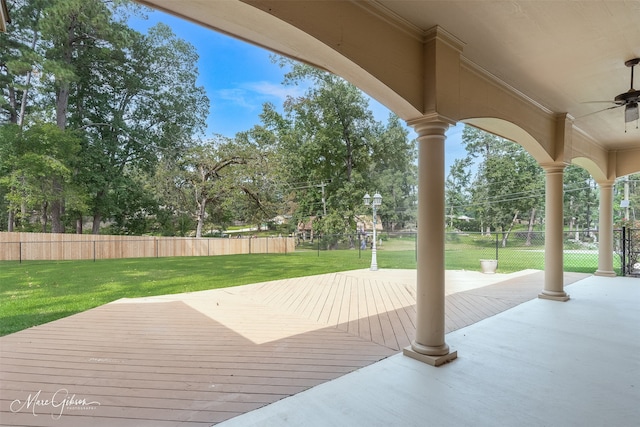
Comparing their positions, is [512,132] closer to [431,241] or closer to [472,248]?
[431,241]

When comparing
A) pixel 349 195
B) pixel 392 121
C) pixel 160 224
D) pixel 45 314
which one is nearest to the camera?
pixel 45 314

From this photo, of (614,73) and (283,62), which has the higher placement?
(283,62)

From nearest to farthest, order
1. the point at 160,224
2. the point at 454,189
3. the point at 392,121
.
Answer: the point at 160,224
the point at 392,121
the point at 454,189

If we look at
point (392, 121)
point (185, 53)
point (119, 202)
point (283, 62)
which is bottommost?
point (119, 202)

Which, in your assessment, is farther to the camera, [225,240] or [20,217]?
[225,240]

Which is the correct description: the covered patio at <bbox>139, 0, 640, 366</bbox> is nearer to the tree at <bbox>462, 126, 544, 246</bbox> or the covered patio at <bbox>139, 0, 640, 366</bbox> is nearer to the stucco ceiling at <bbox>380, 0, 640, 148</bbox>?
the stucco ceiling at <bbox>380, 0, 640, 148</bbox>

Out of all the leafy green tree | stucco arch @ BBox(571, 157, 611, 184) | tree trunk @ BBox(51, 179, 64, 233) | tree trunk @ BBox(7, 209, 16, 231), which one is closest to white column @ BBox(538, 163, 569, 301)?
stucco arch @ BBox(571, 157, 611, 184)

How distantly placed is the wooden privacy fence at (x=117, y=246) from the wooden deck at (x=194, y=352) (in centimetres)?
658

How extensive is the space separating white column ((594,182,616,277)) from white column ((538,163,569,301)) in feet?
9.75

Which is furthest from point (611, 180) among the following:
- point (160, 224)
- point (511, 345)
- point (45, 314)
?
point (160, 224)

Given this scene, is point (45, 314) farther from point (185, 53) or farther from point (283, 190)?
point (185, 53)

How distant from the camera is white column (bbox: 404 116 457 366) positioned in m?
2.47

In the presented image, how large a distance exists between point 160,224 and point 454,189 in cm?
1758

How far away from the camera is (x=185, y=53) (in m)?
15.3
